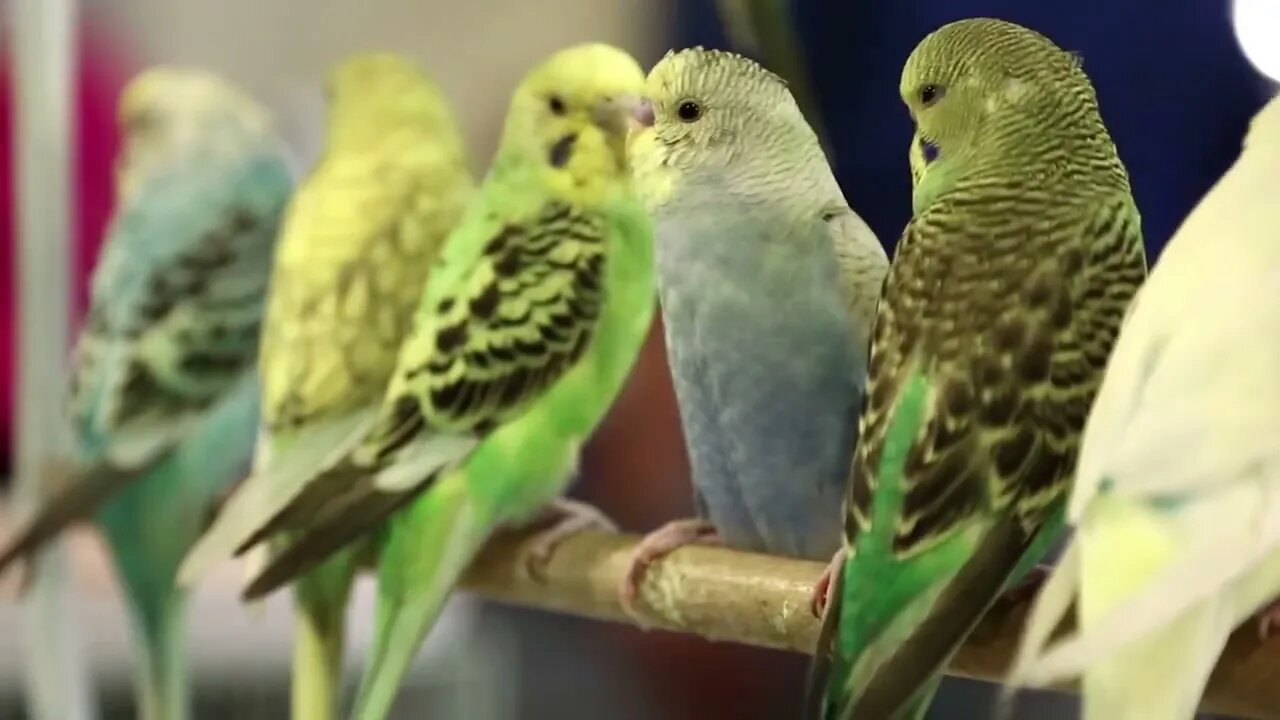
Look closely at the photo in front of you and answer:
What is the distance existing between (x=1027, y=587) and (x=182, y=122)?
647mm

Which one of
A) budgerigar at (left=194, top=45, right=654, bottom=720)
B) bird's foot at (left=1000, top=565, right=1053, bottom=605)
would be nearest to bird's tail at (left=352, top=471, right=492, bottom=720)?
budgerigar at (left=194, top=45, right=654, bottom=720)

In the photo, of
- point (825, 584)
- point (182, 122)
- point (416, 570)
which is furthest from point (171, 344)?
point (825, 584)

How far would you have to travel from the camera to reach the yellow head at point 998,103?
23.1 inches

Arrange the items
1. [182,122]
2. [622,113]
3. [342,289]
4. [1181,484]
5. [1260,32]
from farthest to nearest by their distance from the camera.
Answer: [182,122] → [342,289] → [622,113] → [1260,32] → [1181,484]

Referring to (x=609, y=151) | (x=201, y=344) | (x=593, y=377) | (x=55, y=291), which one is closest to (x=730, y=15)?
(x=609, y=151)

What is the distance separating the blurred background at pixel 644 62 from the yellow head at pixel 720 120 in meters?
0.03

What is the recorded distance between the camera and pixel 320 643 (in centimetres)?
86

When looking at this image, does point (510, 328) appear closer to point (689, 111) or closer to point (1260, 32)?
point (689, 111)

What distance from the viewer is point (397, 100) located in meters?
0.86

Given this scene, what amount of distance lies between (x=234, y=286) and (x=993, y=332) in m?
0.53

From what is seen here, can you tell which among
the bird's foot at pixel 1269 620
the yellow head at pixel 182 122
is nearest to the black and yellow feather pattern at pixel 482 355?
the yellow head at pixel 182 122

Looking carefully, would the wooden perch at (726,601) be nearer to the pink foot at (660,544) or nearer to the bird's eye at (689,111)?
the pink foot at (660,544)

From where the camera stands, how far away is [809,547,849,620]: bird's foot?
1.98 feet

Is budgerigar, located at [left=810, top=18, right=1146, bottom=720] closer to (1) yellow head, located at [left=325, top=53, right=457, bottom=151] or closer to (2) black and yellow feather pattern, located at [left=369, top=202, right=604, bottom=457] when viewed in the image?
(2) black and yellow feather pattern, located at [left=369, top=202, right=604, bottom=457]
